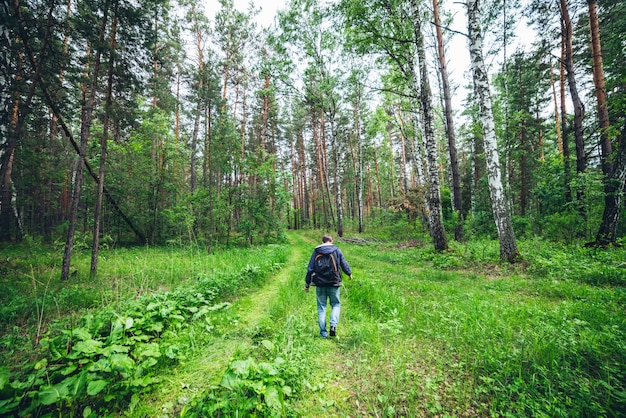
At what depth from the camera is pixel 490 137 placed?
319 inches

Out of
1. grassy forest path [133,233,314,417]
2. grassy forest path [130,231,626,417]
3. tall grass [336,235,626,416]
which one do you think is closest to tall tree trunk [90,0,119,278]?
grassy forest path [133,233,314,417]

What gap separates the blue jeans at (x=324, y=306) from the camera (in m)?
4.32

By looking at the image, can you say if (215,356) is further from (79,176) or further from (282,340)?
(79,176)

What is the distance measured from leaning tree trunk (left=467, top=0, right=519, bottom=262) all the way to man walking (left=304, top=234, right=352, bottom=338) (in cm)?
691

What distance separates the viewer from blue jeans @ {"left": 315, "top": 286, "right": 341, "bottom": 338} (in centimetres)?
432

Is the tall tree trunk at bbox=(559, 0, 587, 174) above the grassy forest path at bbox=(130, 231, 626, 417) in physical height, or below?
above

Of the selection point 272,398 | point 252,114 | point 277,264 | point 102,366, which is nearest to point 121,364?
point 102,366

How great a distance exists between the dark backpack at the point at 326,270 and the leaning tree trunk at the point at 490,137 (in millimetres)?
6943

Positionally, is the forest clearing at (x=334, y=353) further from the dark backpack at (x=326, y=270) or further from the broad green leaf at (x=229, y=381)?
the dark backpack at (x=326, y=270)

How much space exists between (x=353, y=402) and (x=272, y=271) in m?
6.76

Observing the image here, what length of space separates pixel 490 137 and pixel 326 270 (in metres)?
8.09

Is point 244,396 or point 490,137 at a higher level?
point 490,137

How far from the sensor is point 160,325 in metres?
3.83

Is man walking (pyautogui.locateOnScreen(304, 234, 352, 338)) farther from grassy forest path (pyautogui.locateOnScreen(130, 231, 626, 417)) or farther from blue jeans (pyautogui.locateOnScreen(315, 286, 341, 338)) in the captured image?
grassy forest path (pyautogui.locateOnScreen(130, 231, 626, 417))
